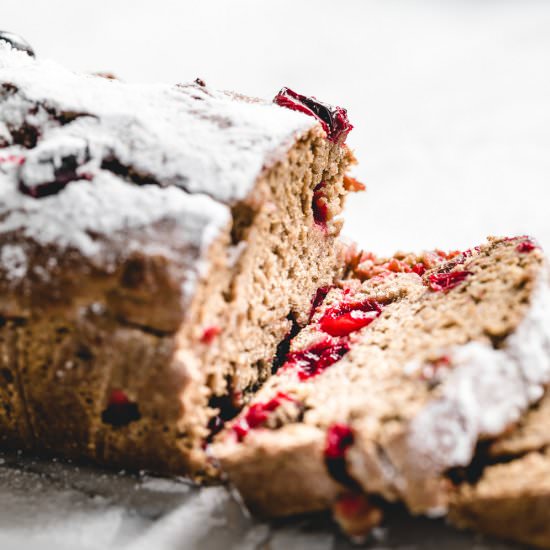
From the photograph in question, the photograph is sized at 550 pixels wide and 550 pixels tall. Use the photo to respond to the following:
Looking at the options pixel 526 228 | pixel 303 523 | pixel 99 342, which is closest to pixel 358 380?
pixel 303 523

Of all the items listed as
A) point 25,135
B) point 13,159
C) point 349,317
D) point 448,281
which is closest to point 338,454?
point 349,317

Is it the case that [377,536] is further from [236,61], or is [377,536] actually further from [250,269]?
[236,61]

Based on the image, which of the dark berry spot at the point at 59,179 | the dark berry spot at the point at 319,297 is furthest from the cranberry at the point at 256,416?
the dark berry spot at the point at 59,179

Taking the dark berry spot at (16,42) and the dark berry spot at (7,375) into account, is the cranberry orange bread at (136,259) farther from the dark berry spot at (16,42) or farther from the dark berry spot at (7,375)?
the dark berry spot at (16,42)

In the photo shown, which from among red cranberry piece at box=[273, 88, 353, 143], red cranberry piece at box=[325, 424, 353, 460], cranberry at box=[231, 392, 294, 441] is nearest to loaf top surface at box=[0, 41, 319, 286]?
red cranberry piece at box=[273, 88, 353, 143]

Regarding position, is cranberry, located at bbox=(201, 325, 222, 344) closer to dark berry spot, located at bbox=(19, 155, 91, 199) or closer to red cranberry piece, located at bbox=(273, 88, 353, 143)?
dark berry spot, located at bbox=(19, 155, 91, 199)

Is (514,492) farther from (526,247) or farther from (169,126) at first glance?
(169,126)
